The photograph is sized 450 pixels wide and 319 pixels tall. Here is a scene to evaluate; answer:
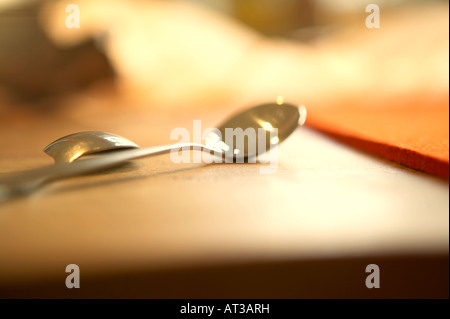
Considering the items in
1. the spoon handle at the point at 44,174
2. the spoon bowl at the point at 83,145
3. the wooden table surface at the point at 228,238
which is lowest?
the wooden table surface at the point at 228,238

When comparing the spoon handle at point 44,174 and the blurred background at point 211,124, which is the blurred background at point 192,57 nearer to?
the blurred background at point 211,124

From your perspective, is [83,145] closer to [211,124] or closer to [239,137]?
[239,137]

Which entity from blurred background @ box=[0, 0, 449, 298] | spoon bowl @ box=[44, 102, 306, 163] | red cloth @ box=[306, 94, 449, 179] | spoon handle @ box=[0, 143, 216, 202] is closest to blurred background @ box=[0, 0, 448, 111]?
blurred background @ box=[0, 0, 449, 298]

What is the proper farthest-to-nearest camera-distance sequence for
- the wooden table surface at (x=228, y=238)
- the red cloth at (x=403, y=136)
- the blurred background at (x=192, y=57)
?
the blurred background at (x=192, y=57) < the red cloth at (x=403, y=136) < the wooden table surface at (x=228, y=238)

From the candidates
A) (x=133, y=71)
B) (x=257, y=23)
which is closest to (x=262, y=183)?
(x=133, y=71)

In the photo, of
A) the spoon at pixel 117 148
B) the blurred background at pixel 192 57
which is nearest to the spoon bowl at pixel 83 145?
the spoon at pixel 117 148
